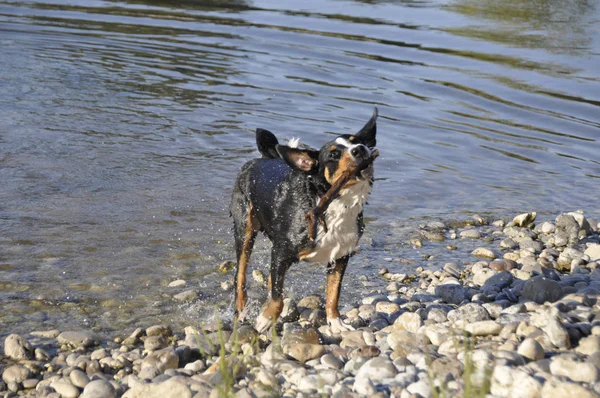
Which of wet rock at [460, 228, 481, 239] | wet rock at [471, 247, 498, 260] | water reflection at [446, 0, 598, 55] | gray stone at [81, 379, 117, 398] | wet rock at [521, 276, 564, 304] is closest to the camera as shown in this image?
gray stone at [81, 379, 117, 398]

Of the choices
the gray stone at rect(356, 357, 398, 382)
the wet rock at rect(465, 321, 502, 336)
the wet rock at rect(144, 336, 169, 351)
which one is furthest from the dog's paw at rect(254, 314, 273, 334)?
the wet rock at rect(465, 321, 502, 336)

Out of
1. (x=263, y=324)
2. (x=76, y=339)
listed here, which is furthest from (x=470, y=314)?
(x=76, y=339)

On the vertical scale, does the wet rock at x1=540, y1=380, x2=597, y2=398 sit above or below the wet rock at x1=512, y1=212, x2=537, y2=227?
above

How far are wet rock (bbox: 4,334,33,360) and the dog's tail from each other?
223cm

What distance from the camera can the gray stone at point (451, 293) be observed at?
6.32 metres

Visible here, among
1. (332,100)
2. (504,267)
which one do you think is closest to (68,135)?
(332,100)

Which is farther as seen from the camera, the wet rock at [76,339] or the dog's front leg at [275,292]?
the wet rock at [76,339]

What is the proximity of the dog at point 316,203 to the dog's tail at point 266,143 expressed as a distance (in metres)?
0.21

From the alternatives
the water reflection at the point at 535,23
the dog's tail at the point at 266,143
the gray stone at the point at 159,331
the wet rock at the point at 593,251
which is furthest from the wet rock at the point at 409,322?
the water reflection at the point at 535,23

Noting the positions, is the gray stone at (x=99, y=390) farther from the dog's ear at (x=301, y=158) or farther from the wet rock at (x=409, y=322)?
the wet rock at (x=409, y=322)

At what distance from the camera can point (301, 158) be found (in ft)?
17.1

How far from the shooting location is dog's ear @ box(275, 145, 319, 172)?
5164 millimetres

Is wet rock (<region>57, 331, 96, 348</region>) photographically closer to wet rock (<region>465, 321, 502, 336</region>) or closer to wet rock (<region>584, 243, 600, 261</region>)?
wet rock (<region>465, 321, 502, 336</region>)

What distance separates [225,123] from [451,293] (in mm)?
6387
